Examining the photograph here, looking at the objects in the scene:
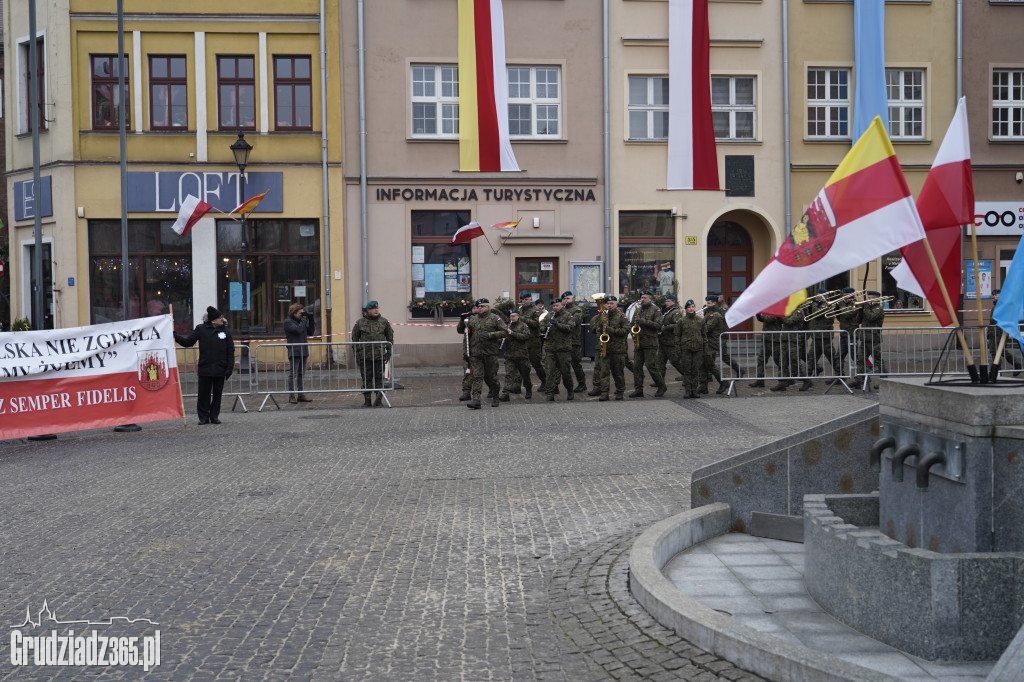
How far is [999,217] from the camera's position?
2805 cm

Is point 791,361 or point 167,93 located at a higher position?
point 167,93

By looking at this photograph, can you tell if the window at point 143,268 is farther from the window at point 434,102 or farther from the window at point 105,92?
the window at point 434,102

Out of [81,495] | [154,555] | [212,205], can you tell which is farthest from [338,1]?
[154,555]

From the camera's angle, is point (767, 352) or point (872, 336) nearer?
point (872, 336)

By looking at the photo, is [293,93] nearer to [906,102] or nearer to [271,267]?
[271,267]

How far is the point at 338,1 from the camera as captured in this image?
26.3m

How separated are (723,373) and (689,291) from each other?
753 centimetres

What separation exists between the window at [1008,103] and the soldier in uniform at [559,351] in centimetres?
1538

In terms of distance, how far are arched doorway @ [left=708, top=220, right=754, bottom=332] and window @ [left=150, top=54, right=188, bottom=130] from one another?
538 inches

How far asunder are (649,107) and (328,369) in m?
12.0

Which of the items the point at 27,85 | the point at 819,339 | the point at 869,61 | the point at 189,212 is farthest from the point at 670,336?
the point at 27,85

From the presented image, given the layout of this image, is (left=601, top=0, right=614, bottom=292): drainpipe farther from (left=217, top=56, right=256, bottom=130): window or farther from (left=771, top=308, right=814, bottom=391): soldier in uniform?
(left=217, top=56, right=256, bottom=130): window

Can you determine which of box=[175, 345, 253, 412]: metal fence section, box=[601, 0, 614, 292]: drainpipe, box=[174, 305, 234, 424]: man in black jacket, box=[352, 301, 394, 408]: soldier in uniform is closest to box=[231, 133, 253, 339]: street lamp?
box=[175, 345, 253, 412]: metal fence section

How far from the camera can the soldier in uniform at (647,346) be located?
19453mm
